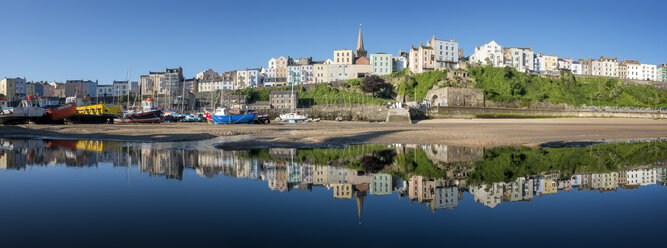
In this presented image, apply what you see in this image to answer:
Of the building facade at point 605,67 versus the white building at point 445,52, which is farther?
the building facade at point 605,67

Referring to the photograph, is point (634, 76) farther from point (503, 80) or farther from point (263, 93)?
point (263, 93)

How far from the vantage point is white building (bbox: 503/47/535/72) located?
78.3 metres

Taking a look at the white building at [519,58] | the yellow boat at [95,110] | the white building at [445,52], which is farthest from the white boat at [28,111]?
the white building at [519,58]

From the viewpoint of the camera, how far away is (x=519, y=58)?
80.4m

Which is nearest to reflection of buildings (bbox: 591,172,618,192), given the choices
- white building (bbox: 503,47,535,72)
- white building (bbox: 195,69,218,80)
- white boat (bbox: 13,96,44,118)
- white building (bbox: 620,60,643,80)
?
white boat (bbox: 13,96,44,118)

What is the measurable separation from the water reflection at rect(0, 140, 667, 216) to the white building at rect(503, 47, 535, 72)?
7248 cm

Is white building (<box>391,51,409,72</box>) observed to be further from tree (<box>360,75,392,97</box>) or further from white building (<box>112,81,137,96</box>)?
white building (<box>112,81,137,96</box>)

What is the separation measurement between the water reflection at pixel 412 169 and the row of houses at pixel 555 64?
64.2 m

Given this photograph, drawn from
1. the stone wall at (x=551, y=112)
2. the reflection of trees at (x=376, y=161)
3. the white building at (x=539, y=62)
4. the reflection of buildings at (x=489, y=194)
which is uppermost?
the white building at (x=539, y=62)

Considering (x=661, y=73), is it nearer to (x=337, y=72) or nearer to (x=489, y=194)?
(x=337, y=72)

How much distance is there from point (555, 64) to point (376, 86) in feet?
157

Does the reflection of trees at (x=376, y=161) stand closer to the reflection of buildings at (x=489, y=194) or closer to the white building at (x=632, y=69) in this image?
the reflection of buildings at (x=489, y=194)

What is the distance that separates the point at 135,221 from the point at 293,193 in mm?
2285

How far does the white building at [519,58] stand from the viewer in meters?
78.3
